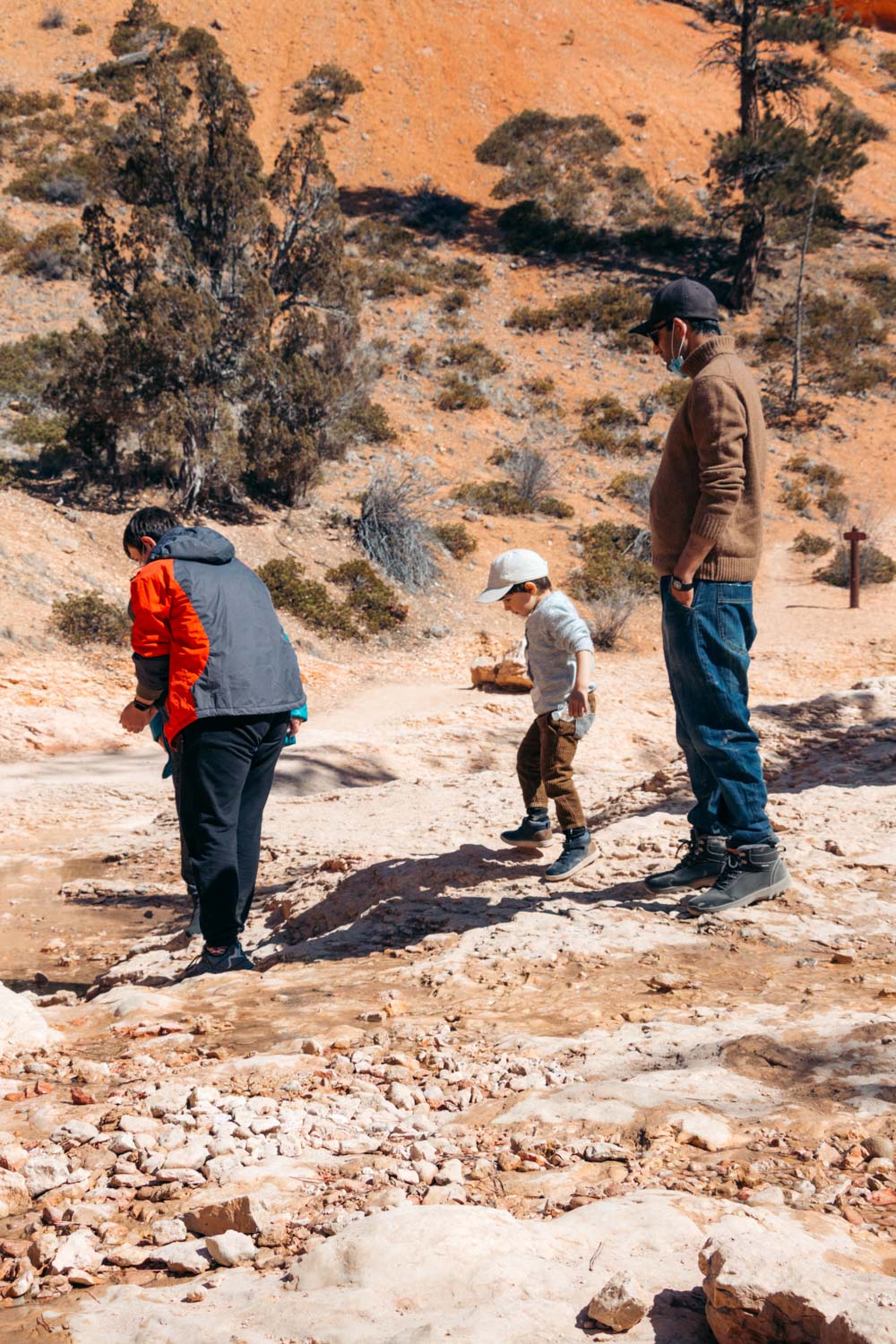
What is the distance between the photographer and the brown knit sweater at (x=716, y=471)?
10.8 ft

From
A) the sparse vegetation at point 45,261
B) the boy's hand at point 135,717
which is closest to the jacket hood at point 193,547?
the boy's hand at point 135,717

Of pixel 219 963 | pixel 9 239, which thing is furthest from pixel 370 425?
pixel 219 963

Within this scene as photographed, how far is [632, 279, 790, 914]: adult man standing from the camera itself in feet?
10.8

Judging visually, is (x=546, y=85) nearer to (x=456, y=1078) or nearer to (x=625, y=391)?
(x=625, y=391)

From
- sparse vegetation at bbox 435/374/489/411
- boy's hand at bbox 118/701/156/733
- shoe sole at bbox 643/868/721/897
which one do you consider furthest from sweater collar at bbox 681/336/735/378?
sparse vegetation at bbox 435/374/489/411

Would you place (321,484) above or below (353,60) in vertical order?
below

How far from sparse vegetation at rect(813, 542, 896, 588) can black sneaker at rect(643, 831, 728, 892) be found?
1292 cm

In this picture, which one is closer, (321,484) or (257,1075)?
(257,1075)

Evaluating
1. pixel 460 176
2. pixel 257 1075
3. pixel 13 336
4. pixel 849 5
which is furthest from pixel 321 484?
pixel 849 5

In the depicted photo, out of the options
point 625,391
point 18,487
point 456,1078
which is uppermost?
point 625,391

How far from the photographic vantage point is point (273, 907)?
184 inches

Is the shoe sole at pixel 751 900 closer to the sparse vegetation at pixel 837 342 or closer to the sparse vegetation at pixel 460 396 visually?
the sparse vegetation at pixel 460 396

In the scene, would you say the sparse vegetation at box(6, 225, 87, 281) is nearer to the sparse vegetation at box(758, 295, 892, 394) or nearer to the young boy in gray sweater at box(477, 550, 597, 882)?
the sparse vegetation at box(758, 295, 892, 394)

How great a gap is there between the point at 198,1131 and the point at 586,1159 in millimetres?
759
